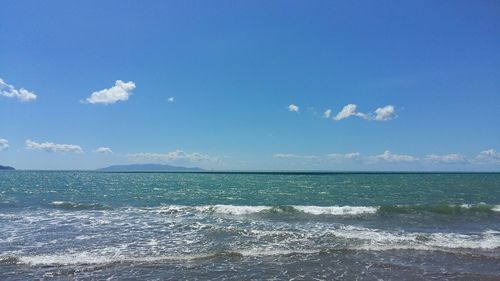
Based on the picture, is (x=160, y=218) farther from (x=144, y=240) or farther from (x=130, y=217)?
Result: (x=144, y=240)

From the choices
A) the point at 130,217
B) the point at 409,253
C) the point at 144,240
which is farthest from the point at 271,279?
the point at 130,217

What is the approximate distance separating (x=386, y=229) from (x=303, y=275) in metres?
10.4

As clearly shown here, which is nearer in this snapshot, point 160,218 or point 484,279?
point 484,279

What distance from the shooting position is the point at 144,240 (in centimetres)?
1800

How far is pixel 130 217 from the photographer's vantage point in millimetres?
25688

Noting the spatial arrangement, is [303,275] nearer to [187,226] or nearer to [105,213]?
[187,226]

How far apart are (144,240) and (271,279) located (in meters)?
8.38

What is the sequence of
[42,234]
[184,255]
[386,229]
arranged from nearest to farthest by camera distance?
[184,255] < [42,234] < [386,229]

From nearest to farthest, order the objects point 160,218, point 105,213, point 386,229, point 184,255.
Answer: point 184,255
point 386,229
point 160,218
point 105,213

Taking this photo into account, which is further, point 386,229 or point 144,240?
point 386,229

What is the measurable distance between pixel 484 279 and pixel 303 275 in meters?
5.96

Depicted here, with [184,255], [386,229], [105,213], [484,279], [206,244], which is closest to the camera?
[484,279]

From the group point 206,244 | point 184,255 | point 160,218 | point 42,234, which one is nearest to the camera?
point 184,255

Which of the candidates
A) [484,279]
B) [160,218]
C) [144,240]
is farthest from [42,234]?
[484,279]
